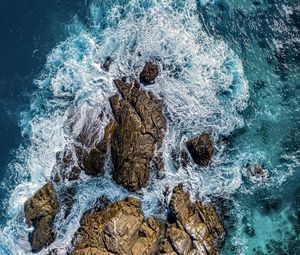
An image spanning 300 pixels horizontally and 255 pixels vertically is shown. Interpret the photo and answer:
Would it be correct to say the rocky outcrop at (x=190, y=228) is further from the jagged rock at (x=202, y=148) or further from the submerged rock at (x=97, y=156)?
the submerged rock at (x=97, y=156)

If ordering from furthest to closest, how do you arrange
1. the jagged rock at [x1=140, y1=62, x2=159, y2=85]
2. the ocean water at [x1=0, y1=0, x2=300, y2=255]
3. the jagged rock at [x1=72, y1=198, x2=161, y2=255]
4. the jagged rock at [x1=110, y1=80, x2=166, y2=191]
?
the jagged rock at [x1=140, y1=62, x2=159, y2=85] → the ocean water at [x1=0, y1=0, x2=300, y2=255] → the jagged rock at [x1=110, y1=80, x2=166, y2=191] → the jagged rock at [x1=72, y1=198, x2=161, y2=255]

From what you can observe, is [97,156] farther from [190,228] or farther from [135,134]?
[190,228]

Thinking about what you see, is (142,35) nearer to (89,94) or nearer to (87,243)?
(89,94)

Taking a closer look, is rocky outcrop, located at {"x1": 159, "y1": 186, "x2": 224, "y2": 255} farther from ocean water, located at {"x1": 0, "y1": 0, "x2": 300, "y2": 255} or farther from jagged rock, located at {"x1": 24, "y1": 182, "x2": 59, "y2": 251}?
jagged rock, located at {"x1": 24, "y1": 182, "x2": 59, "y2": 251}

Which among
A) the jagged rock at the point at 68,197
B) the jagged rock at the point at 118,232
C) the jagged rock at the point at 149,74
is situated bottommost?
the jagged rock at the point at 68,197

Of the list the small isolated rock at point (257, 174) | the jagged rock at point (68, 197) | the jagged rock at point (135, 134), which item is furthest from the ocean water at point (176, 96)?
the jagged rock at point (135, 134)

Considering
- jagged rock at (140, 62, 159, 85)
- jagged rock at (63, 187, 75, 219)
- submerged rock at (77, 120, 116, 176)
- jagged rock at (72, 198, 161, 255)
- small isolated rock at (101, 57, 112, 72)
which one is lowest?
jagged rock at (63, 187, 75, 219)

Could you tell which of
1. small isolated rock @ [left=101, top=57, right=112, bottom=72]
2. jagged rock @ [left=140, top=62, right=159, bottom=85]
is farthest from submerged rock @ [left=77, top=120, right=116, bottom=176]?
small isolated rock @ [left=101, top=57, right=112, bottom=72]
